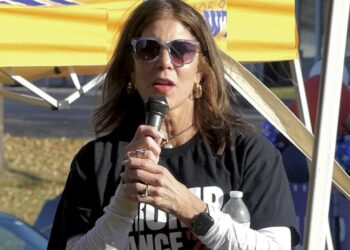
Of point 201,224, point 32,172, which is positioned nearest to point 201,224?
point 201,224

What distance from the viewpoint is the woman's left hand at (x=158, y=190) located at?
79.3 inches

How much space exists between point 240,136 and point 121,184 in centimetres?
36

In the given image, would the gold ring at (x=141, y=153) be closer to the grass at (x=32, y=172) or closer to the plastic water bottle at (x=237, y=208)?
the plastic water bottle at (x=237, y=208)

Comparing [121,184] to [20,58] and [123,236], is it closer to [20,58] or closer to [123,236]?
[123,236]

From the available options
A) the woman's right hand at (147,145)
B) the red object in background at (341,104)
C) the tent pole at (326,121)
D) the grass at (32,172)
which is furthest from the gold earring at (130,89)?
the grass at (32,172)

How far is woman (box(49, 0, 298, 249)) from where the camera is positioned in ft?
7.15

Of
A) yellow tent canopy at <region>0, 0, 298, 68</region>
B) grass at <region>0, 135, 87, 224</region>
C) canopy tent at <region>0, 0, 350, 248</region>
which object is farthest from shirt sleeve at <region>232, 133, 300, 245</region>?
grass at <region>0, 135, 87, 224</region>

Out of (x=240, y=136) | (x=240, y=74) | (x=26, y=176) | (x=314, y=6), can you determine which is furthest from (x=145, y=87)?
(x=314, y=6)

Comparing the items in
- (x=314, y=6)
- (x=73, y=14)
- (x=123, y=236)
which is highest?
(x=314, y=6)

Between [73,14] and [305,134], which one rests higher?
[73,14]

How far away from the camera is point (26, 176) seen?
1124 cm

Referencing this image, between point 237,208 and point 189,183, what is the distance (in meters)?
0.14

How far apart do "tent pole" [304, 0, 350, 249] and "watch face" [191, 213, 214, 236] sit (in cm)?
31

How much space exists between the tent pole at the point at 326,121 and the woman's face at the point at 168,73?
0.48m
